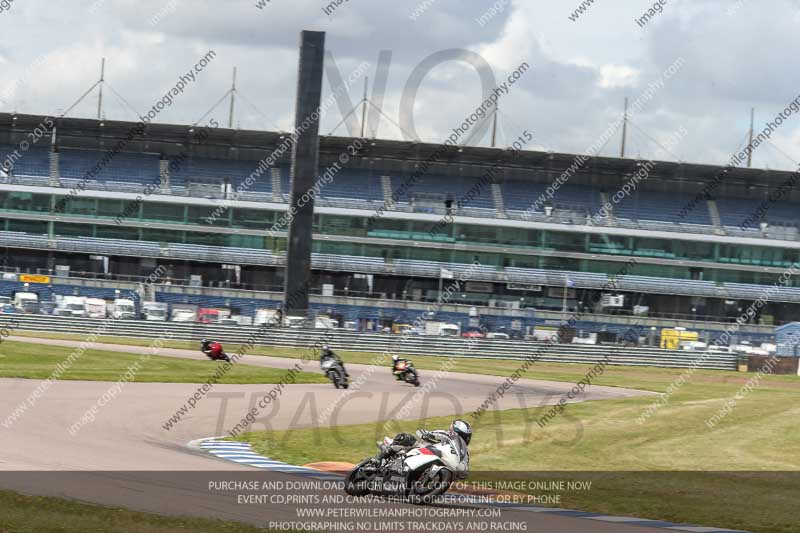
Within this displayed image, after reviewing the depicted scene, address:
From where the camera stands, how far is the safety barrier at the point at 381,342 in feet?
173

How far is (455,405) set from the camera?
31.2 meters

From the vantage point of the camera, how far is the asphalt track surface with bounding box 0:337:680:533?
541 inches

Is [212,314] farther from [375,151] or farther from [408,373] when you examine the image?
[408,373]

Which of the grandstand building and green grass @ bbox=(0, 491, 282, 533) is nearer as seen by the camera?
green grass @ bbox=(0, 491, 282, 533)

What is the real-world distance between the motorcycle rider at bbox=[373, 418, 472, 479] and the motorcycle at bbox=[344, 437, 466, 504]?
56 millimetres

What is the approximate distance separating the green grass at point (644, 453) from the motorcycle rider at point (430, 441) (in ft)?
6.93

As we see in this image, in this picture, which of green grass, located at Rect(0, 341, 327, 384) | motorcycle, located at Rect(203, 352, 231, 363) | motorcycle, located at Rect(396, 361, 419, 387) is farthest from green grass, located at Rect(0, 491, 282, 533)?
motorcycle, located at Rect(203, 352, 231, 363)

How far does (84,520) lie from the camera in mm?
11852

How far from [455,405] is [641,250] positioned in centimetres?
4946

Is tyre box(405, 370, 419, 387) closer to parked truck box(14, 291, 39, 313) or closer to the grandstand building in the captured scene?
parked truck box(14, 291, 39, 313)

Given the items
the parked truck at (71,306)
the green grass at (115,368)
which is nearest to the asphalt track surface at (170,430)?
the green grass at (115,368)

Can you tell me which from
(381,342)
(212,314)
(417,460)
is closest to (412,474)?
(417,460)

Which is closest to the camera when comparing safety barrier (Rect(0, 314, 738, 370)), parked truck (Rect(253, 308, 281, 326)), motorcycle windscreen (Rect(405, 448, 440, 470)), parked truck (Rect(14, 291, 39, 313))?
motorcycle windscreen (Rect(405, 448, 440, 470))

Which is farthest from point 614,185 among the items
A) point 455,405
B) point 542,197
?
point 455,405
